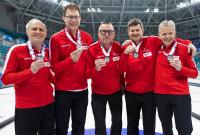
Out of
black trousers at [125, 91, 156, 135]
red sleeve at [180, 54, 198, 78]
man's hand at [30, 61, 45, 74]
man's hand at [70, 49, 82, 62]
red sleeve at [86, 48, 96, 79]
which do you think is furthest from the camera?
black trousers at [125, 91, 156, 135]

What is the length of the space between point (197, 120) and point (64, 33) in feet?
11.8

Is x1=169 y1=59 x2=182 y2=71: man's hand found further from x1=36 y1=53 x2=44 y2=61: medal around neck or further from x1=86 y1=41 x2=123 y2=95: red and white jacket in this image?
x1=36 y1=53 x2=44 y2=61: medal around neck

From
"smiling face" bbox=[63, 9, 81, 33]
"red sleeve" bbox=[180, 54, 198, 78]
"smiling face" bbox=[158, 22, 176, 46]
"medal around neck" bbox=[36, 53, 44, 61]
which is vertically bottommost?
"red sleeve" bbox=[180, 54, 198, 78]

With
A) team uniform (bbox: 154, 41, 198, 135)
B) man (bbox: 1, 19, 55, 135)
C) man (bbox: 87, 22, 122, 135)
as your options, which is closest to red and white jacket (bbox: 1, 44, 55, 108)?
man (bbox: 1, 19, 55, 135)

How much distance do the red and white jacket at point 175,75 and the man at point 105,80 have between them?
0.63 meters

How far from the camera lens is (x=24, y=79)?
2.63m

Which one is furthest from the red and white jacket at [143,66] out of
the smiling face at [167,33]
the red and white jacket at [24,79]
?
the red and white jacket at [24,79]

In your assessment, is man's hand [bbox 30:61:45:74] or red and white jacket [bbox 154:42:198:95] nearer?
man's hand [bbox 30:61:45:74]

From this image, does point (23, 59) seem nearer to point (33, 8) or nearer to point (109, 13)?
point (33, 8)

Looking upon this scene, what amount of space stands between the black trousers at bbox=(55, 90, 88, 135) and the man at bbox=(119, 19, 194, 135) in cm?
71

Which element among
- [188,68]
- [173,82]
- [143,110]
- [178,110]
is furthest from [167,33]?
[143,110]

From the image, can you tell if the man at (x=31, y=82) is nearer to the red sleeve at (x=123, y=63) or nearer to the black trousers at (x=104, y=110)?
the black trousers at (x=104, y=110)

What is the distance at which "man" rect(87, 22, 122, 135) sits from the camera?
3344 millimetres

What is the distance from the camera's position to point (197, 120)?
5070mm
